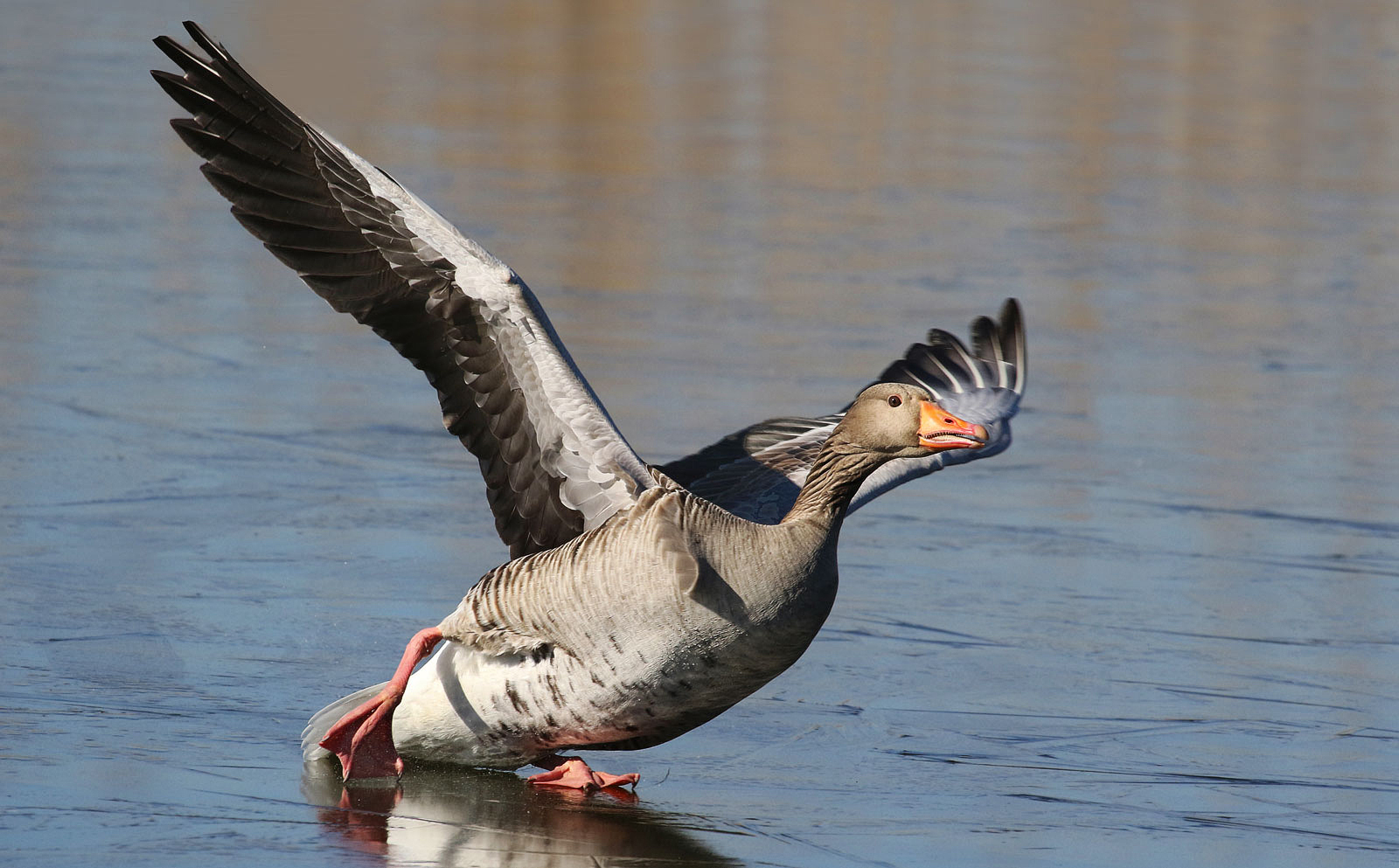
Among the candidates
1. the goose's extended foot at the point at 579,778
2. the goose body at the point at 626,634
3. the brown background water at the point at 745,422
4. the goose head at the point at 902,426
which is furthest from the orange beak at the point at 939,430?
the goose's extended foot at the point at 579,778

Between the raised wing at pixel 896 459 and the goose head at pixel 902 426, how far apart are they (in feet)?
1.41

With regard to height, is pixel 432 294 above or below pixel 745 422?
above

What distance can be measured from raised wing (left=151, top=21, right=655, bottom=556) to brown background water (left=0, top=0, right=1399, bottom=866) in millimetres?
889

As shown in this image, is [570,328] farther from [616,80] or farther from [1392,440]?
[616,80]

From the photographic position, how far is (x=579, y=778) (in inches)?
231

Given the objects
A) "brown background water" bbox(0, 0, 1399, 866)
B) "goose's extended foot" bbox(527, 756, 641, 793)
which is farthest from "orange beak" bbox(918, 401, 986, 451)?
"goose's extended foot" bbox(527, 756, 641, 793)

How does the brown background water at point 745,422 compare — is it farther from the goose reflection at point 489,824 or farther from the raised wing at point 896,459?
the raised wing at point 896,459

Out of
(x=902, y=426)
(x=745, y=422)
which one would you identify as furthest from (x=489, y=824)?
(x=745, y=422)

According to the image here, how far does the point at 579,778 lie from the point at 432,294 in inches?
64.4

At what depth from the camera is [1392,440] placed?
10117 millimetres

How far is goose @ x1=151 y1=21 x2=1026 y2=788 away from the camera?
575 centimetres

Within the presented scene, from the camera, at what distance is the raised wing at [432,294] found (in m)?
6.20

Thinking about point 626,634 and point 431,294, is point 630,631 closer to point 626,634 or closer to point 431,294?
point 626,634

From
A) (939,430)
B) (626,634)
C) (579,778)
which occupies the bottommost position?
(579,778)
